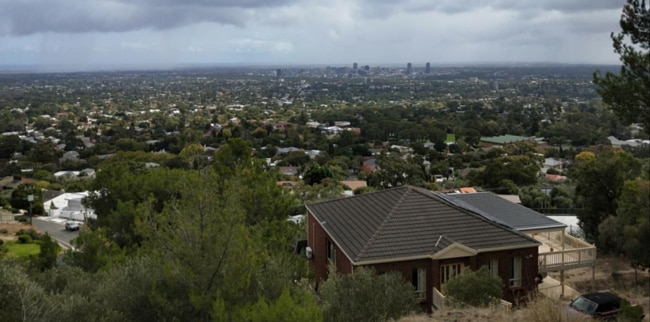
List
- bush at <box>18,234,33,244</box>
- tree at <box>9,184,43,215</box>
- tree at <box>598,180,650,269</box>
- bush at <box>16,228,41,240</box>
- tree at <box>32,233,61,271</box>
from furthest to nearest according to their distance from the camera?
tree at <box>9,184,43,215</box>
bush at <box>16,228,41,240</box>
bush at <box>18,234,33,244</box>
tree at <box>32,233,61,271</box>
tree at <box>598,180,650,269</box>

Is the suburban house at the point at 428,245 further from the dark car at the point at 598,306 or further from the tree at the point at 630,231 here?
the dark car at the point at 598,306

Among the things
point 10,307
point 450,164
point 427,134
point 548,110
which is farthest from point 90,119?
point 10,307

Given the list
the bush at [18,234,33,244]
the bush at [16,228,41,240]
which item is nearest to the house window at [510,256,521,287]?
the bush at [18,234,33,244]

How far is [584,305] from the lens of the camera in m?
12.3

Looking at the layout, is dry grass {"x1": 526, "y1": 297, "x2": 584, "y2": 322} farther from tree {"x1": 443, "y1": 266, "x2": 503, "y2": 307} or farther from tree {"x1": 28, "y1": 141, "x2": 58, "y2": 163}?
tree {"x1": 28, "y1": 141, "x2": 58, "y2": 163}

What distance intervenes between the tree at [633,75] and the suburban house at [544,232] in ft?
23.7

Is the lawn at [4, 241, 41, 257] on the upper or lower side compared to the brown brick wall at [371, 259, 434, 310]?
lower

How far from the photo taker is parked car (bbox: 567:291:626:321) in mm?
11820

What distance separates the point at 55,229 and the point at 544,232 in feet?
100

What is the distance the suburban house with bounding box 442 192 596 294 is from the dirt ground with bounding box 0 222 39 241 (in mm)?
25020

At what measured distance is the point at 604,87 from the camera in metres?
9.17

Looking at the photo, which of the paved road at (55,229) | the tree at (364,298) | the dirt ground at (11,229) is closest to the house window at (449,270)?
the tree at (364,298)

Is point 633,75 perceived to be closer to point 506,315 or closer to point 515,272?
point 506,315

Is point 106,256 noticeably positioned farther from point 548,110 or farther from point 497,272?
point 548,110
